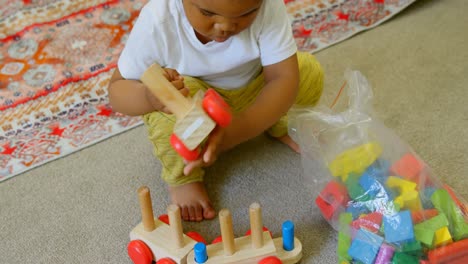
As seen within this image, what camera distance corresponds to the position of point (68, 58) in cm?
136

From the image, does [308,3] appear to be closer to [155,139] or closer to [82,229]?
[155,139]

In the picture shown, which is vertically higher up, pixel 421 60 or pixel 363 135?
pixel 363 135

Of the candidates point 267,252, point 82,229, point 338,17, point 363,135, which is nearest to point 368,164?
point 363,135

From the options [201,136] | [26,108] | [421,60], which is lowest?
[421,60]

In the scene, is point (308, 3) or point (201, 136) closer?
point (201, 136)

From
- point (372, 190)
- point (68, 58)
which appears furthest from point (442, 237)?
point (68, 58)

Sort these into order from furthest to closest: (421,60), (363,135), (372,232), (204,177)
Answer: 1. (421,60)
2. (204,177)
3. (363,135)
4. (372,232)

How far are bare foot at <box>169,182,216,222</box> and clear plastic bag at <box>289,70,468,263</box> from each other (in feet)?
0.57

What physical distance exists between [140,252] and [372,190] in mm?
351

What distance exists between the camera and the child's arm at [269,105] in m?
0.86

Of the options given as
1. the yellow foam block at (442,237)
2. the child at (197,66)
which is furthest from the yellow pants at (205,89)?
the yellow foam block at (442,237)

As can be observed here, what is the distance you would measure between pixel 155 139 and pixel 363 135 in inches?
13.3

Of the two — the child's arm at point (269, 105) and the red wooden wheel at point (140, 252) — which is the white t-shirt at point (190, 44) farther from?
the red wooden wheel at point (140, 252)

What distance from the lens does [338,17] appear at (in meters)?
1.46
